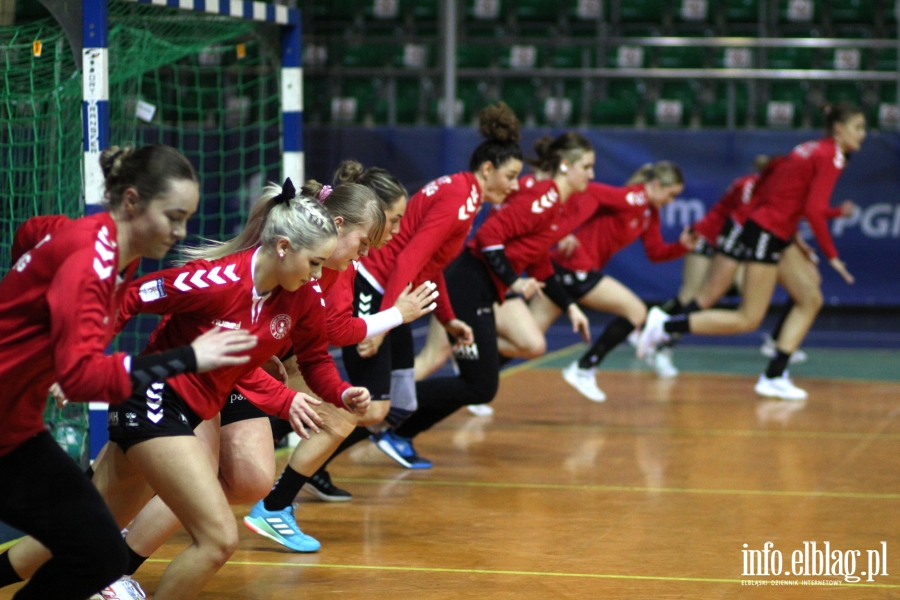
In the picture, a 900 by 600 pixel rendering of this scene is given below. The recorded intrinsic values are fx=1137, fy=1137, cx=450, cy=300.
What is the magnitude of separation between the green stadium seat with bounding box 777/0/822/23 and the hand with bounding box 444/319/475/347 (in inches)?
400

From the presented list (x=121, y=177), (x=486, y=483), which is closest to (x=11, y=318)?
(x=121, y=177)

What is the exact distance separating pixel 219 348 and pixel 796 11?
42.3 feet

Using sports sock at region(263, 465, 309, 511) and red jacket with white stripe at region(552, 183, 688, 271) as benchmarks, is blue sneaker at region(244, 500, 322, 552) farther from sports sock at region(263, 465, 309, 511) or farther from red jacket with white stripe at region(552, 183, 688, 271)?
red jacket with white stripe at region(552, 183, 688, 271)

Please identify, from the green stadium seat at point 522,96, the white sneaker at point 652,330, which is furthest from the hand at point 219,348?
the green stadium seat at point 522,96

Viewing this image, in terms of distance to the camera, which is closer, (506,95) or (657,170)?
(657,170)

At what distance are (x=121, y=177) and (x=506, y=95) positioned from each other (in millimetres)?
11443

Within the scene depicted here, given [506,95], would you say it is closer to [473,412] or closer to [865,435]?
[473,412]

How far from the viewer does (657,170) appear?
8320 millimetres

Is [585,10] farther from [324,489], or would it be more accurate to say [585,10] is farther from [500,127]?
[324,489]

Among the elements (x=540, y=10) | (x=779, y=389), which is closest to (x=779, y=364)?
(x=779, y=389)

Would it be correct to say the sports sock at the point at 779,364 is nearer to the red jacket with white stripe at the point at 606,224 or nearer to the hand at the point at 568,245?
the red jacket with white stripe at the point at 606,224

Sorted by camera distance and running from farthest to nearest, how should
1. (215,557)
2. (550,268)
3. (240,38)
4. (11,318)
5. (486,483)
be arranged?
1. (240,38)
2. (550,268)
3. (486,483)
4. (215,557)
5. (11,318)

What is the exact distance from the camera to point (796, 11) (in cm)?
1420

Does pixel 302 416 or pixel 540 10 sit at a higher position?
pixel 540 10
